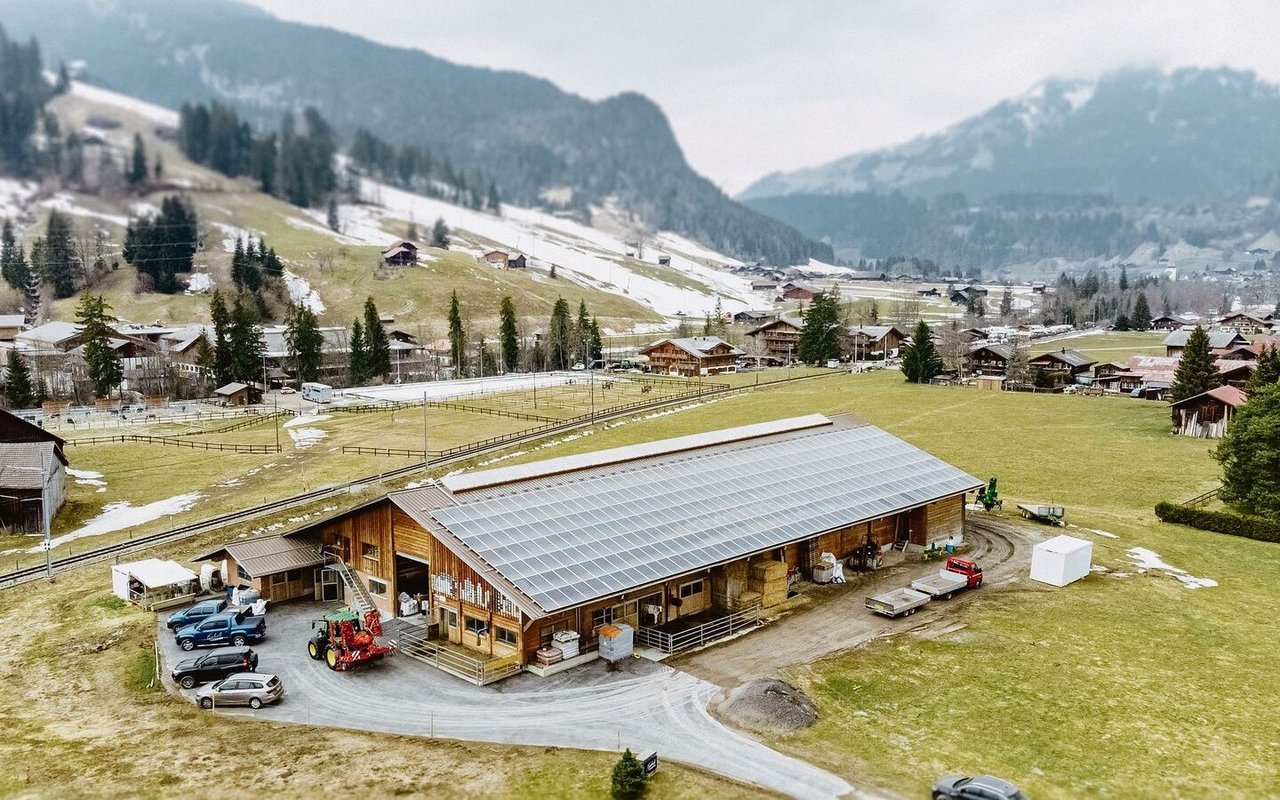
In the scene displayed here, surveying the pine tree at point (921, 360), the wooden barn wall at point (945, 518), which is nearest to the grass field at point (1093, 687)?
the wooden barn wall at point (945, 518)

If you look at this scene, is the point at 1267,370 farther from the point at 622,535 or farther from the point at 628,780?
the point at 628,780

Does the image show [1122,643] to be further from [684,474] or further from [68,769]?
A: [68,769]

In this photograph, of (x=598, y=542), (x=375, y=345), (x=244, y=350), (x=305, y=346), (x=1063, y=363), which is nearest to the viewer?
(x=598, y=542)

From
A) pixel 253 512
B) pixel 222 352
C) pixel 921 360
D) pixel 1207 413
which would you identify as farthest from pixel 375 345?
pixel 1207 413

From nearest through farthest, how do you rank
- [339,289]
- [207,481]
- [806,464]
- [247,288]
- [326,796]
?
1. [326,796]
2. [806,464]
3. [207,481]
4. [247,288]
5. [339,289]

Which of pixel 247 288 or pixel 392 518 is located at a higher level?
pixel 247 288

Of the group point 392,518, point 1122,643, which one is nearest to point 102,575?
point 392,518

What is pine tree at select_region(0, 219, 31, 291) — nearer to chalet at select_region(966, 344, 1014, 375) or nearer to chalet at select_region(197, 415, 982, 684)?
chalet at select_region(197, 415, 982, 684)
